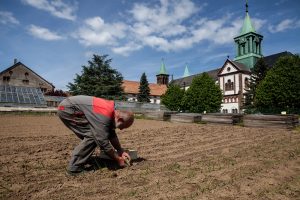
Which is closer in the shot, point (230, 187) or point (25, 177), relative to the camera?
point (230, 187)

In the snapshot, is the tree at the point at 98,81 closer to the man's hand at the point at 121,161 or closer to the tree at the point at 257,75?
the tree at the point at 257,75

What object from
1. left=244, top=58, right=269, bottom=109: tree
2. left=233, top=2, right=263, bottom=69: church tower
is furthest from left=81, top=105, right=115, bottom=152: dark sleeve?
left=233, top=2, right=263, bottom=69: church tower

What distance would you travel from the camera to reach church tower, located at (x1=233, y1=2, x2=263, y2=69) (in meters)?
63.1

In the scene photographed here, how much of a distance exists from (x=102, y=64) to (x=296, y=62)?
101ft

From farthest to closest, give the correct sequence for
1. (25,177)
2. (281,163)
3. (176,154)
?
(176,154) → (281,163) → (25,177)

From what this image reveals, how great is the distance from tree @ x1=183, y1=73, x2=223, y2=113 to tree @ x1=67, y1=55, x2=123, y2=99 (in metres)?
13.4

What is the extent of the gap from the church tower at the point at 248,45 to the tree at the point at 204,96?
20.2m

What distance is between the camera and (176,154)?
6.41m

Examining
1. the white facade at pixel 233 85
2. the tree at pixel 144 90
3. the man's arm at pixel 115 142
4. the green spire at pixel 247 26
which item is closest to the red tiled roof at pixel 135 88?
the tree at pixel 144 90

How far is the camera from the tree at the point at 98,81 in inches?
1706

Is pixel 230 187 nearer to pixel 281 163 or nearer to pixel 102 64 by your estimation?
pixel 281 163

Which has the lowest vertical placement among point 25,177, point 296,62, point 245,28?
point 25,177

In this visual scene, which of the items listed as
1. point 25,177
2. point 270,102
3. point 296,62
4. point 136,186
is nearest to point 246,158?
point 136,186

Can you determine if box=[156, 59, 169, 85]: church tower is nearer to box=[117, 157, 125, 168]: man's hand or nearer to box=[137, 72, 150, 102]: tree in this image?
box=[137, 72, 150, 102]: tree
